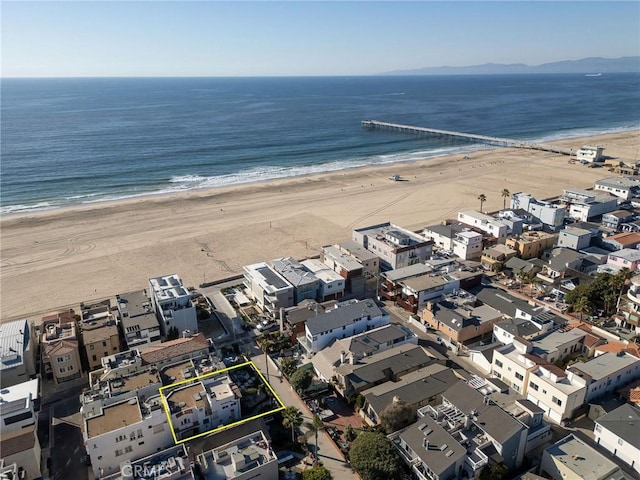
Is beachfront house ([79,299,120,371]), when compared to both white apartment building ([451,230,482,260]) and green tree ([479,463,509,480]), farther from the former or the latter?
white apartment building ([451,230,482,260])

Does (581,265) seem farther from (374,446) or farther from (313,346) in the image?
(374,446)

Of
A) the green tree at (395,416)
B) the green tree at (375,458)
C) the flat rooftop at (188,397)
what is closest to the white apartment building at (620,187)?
the green tree at (395,416)

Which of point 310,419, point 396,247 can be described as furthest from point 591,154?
point 310,419

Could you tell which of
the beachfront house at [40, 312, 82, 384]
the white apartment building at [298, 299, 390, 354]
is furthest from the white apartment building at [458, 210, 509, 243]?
the beachfront house at [40, 312, 82, 384]

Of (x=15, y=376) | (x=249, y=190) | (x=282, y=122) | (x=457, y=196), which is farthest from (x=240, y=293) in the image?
(x=282, y=122)

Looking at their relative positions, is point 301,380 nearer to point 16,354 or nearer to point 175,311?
point 175,311

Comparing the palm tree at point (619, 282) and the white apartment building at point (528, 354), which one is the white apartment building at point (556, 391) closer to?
the white apartment building at point (528, 354)
